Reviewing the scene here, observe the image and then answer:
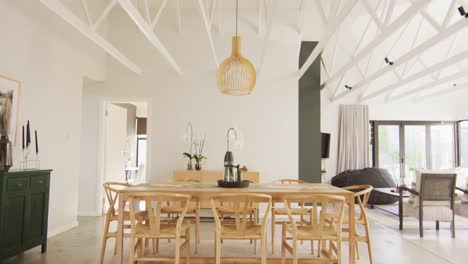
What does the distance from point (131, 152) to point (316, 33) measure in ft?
23.1

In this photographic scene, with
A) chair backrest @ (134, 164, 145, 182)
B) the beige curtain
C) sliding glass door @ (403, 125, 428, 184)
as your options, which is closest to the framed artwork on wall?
chair backrest @ (134, 164, 145, 182)

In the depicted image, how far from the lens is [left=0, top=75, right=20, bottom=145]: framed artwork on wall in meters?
3.89

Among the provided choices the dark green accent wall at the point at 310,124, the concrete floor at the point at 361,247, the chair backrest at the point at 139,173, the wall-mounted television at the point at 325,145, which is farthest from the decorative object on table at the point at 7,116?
the wall-mounted television at the point at 325,145

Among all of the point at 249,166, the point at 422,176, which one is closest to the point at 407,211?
the point at 422,176

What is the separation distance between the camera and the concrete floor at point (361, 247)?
3.97m

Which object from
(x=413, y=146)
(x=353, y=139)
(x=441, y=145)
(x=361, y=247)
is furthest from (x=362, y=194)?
(x=441, y=145)

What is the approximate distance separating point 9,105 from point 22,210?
127 cm

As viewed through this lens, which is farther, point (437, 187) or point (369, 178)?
point (369, 178)

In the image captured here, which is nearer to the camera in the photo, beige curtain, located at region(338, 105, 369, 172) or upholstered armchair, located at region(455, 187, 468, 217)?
upholstered armchair, located at region(455, 187, 468, 217)

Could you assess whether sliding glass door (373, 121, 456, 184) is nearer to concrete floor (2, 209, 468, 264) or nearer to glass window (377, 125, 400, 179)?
glass window (377, 125, 400, 179)

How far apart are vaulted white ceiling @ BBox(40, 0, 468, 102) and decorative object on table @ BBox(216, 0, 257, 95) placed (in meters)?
0.99

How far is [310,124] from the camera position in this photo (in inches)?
301

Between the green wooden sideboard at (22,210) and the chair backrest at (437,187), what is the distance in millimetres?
5392

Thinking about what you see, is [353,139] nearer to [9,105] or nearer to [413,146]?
[413,146]
